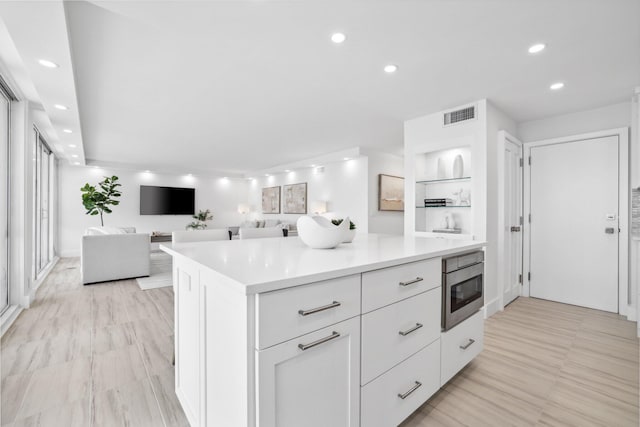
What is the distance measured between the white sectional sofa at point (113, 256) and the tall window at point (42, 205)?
2.63ft

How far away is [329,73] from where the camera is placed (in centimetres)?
269

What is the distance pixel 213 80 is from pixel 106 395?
8.75ft

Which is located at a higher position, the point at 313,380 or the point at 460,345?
the point at 313,380

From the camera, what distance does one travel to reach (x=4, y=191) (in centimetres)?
309

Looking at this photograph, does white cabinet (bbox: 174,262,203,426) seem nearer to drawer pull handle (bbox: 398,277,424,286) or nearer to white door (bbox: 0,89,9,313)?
drawer pull handle (bbox: 398,277,424,286)

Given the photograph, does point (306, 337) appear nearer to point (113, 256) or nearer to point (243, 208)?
point (113, 256)

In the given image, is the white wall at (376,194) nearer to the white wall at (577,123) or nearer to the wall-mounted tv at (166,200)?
the white wall at (577,123)

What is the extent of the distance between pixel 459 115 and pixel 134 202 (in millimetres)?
8539

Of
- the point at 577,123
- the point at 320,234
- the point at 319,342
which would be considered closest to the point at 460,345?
the point at 320,234

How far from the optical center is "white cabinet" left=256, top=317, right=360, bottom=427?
91 cm

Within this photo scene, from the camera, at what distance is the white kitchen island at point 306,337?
0.91 metres

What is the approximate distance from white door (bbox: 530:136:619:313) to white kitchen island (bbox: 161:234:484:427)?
316cm

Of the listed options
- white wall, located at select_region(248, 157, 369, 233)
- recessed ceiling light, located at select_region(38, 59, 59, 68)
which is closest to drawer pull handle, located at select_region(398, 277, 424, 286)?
recessed ceiling light, located at select_region(38, 59, 59, 68)

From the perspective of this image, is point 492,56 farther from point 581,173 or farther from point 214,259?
point 214,259
